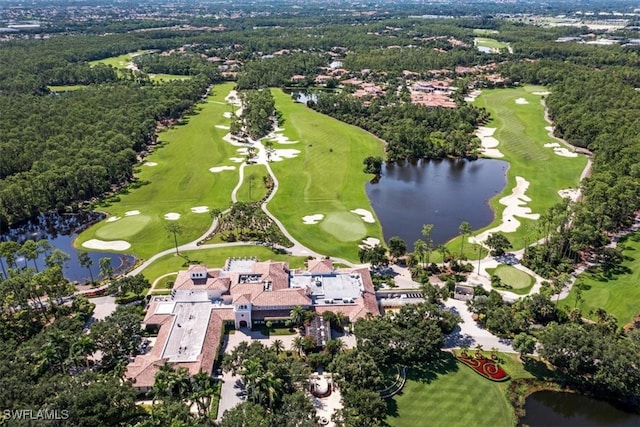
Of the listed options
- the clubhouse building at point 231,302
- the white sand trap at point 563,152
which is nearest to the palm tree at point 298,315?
the clubhouse building at point 231,302

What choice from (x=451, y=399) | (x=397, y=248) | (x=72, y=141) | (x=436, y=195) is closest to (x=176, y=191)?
(x=72, y=141)

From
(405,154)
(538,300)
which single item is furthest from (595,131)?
(538,300)

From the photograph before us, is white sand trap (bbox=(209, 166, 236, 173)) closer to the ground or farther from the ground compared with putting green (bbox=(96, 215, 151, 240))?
farther from the ground

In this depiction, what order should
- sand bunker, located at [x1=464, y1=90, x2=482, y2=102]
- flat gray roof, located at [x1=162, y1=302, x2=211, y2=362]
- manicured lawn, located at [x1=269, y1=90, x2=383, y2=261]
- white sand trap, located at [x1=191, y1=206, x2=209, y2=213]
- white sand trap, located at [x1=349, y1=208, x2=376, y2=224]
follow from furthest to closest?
sand bunker, located at [x1=464, y1=90, x2=482, y2=102] < white sand trap, located at [x1=191, y1=206, x2=209, y2=213] < white sand trap, located at [x1=349, y1=208, x2=376, y2=224] < manicured lawn, located at [x1=269, y1=90, x2=383, y2=261] < flat gray roof, located at [x1=162, y1=302, x2=211, y2=362]

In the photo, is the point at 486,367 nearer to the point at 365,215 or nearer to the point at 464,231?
the point at 464,231

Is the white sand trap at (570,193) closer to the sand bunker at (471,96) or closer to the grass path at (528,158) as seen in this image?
the grass path at (528,158)

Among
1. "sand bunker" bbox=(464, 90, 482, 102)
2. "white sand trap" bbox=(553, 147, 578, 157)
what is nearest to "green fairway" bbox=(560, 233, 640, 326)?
"white sand trap" bbox=(553, 147, 578, 157)

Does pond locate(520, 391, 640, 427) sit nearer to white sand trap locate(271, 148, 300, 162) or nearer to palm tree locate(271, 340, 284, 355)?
palm tree locate(271, 340, 284, 355)

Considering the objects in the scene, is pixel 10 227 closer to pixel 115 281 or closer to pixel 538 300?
pixel 115 281
